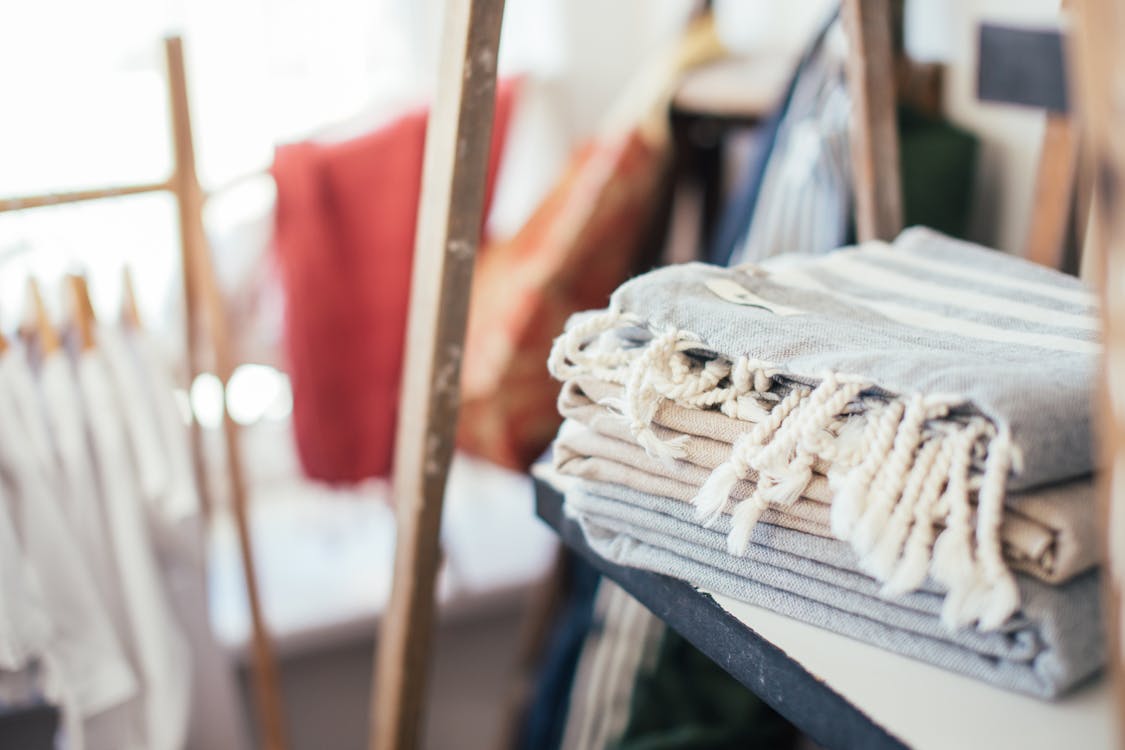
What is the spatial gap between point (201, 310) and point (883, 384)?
87 cm

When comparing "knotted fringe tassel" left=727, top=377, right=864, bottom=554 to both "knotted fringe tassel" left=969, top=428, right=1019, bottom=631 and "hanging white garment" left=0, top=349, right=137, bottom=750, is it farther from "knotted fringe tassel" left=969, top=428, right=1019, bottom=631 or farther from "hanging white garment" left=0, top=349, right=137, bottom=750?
"hanging white garment" left=0, top=349, right=137, bottom=750

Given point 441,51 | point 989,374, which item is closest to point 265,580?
point 441,51

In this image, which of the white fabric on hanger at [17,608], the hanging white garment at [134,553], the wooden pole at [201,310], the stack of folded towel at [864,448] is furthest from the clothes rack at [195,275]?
the stack of folded towel at [864,448]

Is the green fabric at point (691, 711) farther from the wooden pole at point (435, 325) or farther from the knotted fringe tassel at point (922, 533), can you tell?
the knotted fringe tassel at point (922, 533)

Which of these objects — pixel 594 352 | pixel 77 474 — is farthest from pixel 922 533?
pixel 77 474

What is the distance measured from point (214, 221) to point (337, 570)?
0.55 meters

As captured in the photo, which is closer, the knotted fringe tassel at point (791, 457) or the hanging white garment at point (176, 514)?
the knotted fringe tassel at point (791, 457)

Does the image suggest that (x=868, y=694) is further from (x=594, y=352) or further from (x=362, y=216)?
(x=362, y=216)

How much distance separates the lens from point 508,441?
1322 mm

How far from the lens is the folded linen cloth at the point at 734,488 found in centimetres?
47

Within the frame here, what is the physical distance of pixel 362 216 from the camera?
4.41ft

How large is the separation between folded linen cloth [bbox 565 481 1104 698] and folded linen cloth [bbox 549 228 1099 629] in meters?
0.02

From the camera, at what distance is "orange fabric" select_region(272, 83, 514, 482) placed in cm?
129

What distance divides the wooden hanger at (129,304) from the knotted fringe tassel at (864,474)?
71cm
